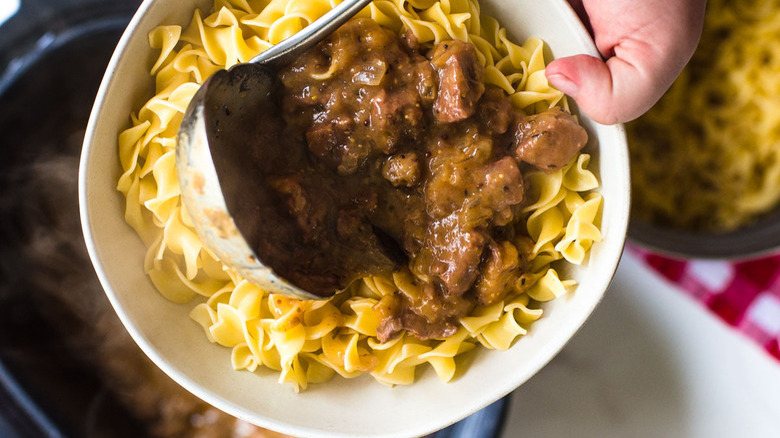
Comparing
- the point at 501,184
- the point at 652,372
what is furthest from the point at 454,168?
the point at 652,372

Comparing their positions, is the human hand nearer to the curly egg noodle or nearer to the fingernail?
the fingernail

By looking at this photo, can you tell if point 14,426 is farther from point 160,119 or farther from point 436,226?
point 436,226

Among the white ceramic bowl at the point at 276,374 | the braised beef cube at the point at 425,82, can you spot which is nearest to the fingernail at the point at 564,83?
the white ceramic bowl at the point at 276,374

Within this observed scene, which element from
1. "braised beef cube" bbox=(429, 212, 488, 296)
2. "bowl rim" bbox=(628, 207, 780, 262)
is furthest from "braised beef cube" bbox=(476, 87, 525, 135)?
"bowl rim" bbox=(628, 207, 780, 262)

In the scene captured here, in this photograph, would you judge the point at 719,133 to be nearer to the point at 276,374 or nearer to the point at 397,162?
the point at 397,162

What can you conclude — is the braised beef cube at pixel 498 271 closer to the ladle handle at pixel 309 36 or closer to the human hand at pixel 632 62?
the human hand at pixel 632 62

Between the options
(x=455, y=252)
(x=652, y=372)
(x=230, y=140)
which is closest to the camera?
(x=230, y=140)

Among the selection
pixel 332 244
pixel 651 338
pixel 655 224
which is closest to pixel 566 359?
pixel 651 338
